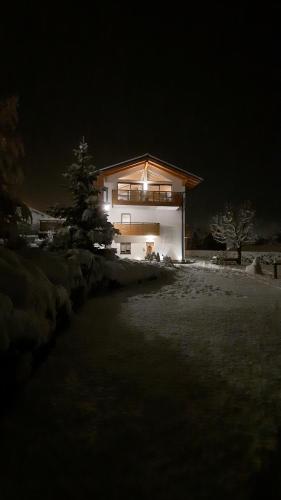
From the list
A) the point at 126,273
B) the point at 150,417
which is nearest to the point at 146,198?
the point at 126,273

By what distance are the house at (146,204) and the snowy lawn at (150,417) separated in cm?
1779

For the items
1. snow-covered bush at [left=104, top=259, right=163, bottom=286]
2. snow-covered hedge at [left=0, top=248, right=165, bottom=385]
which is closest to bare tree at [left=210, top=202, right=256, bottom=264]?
snow-covered bush at [left=104, top=259, right=163, bottom=286]

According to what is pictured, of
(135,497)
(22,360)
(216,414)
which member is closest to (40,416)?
(22,360)

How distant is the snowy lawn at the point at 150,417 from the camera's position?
2.88m

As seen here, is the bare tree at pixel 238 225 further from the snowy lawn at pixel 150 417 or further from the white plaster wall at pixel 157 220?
the snowy lawn at pixel 150 417

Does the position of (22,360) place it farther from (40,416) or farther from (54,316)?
(54,316)

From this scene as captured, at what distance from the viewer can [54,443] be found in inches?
134

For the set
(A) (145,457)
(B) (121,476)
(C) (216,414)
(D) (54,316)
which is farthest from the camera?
(D) (54,316)

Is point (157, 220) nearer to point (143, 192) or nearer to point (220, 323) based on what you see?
point (143, 192)

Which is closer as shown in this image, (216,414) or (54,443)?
(54,443)

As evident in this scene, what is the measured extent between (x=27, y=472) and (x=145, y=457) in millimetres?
1165

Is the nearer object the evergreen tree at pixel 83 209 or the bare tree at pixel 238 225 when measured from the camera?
the evergreen tree at pixel 83 209

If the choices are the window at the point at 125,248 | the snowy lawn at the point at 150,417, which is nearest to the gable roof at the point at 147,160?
the window at the point at 125,248

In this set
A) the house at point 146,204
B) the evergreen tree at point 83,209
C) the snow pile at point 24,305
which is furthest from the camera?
the house at point 146,204
